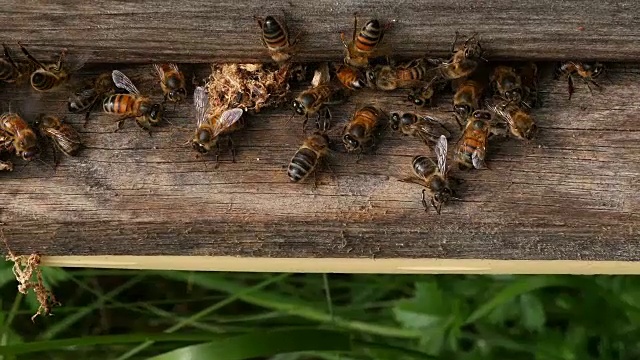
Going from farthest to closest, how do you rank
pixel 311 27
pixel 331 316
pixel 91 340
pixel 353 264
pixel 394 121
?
pixel 331 316
pixel 91 340
pixel 353 264
pixel 394 121
pixel 311 27

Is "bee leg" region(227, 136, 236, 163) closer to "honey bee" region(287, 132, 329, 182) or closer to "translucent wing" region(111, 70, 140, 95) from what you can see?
"honey bee" region(287, 132, 329, 182)

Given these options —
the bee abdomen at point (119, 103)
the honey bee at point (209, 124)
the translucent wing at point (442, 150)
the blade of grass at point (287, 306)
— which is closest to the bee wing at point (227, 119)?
the honey bee at point (209, 124)

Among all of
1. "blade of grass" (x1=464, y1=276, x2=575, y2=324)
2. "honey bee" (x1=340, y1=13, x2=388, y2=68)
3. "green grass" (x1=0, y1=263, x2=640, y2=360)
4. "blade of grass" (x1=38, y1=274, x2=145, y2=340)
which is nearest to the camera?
"honey bee" (x1=340, y1=13, x2=388, y2=68)

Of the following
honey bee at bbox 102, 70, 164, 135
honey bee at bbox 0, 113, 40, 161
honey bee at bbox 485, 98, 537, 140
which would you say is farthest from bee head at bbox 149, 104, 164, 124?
honey bee at bbox 485, 98, 537, 140

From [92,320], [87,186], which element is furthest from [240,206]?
[92,320]

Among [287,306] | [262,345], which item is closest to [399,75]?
[262,345]

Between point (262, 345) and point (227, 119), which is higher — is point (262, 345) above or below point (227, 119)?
below

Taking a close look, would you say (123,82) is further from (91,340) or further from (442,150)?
(442,150)

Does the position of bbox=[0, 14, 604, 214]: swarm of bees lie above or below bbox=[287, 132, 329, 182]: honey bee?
above
